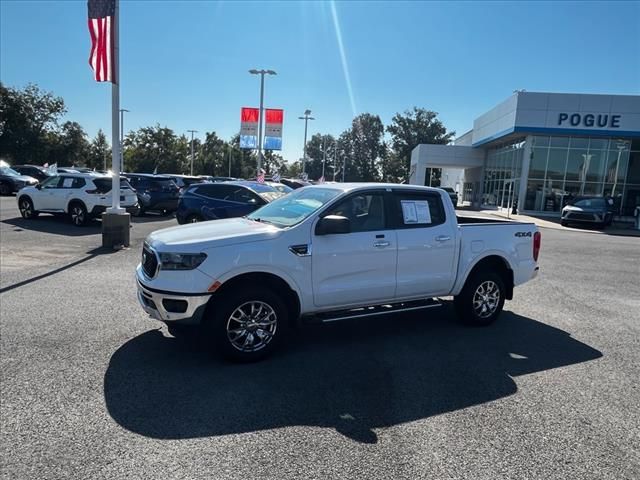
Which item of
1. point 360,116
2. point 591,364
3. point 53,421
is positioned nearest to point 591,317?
point 591,364

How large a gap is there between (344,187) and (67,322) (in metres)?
3.87

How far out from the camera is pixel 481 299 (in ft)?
20.0

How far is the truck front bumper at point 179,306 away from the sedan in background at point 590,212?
81.0 feet

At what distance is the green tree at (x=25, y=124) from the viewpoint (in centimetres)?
5353

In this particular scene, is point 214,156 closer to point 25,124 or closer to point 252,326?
point 25,124

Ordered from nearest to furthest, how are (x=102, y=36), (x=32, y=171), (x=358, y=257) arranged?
(x=358, y=257), (x=102, y=36), (x=32, y=171)

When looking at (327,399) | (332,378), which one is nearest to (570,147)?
(332,378)

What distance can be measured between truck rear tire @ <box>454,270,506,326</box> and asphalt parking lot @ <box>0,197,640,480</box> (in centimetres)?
18

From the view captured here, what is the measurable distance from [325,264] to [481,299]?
2.48 m

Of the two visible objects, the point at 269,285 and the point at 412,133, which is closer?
the point at 269,285

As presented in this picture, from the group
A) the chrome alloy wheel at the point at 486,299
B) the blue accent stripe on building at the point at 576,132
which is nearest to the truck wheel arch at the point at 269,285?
the chrome alloy wheel at the point at 486,299

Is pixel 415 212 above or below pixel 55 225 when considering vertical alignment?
above

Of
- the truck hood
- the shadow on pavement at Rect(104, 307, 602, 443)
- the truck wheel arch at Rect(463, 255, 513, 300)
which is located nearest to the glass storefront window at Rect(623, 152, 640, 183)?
the truck wheel arch at Rect(463, 255, 513, 300)

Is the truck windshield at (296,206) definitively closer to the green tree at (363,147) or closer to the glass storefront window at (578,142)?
the glass storefront window at (578,142)
